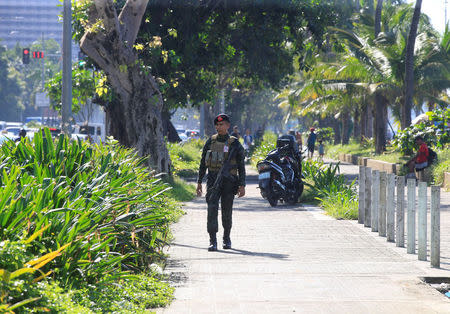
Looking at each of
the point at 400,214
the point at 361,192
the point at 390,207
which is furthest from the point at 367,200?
the point at 400,214

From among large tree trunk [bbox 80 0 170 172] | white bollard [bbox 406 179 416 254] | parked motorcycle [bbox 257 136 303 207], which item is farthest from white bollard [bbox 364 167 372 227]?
large tree trunk [bbox 80 0 170 172]

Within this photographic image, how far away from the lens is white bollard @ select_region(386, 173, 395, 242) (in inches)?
444

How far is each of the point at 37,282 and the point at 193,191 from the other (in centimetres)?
1590

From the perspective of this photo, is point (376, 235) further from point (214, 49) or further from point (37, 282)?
point (214, 49)

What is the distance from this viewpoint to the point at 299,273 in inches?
345

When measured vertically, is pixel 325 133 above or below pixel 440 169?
above

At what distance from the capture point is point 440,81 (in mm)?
35281

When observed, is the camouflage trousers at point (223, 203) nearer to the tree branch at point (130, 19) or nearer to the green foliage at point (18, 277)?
the green foliage at point (18, 277)

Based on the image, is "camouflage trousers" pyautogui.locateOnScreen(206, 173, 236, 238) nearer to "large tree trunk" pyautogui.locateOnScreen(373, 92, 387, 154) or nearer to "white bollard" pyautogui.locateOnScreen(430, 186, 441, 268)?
"white bollard" pyautogui.locateOnScreen(430, 186, 441, 268)

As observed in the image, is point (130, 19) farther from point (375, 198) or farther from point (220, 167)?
point (220, 167)

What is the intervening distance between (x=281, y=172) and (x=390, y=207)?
6077 millimetres

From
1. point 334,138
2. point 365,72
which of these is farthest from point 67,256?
point 334,138

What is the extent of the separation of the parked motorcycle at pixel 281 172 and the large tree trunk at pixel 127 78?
196 inches

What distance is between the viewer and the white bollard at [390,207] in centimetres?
1127
